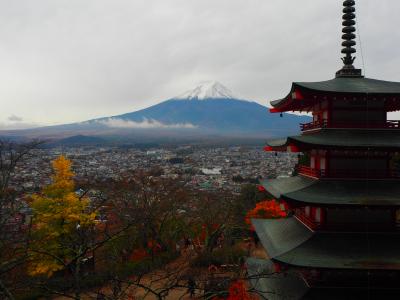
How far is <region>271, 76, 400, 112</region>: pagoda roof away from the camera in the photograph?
1118 cm

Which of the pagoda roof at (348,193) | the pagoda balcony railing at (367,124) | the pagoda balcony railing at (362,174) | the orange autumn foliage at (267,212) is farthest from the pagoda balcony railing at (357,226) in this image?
the orange autumn foliage at (267,212)

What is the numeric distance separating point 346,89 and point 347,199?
10.6ft

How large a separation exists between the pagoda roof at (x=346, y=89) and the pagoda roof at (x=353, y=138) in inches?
42.5

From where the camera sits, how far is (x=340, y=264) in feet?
33.8

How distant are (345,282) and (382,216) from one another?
7.23 feet

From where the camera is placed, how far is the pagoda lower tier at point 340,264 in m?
10.3

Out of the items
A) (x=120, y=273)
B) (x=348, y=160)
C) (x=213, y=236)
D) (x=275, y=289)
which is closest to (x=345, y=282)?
(x=275, y=289)

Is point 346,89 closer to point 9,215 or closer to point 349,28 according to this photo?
point 349,28

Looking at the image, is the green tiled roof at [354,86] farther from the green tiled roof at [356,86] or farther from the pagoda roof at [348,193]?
the pagoda roof at [348,193]

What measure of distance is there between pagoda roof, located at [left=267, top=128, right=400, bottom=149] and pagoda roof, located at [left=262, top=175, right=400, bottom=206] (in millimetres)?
1229

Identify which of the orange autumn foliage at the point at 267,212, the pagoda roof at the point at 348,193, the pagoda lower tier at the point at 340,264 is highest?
the pagoda roof at the point at 348,193

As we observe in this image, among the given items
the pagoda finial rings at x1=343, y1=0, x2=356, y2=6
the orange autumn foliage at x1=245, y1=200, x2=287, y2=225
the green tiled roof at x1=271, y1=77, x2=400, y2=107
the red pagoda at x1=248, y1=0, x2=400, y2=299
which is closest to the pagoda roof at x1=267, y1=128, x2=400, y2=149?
the red pagoda at x1=248, y1=0, x2=400, y2=299

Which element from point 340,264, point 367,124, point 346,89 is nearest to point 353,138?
point 367,124

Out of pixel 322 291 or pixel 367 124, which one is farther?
pixel 367 124
